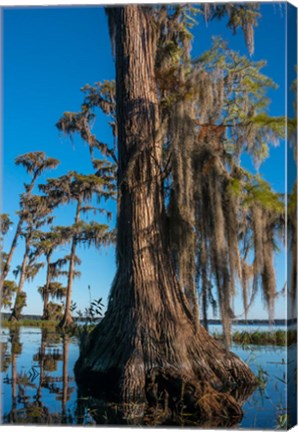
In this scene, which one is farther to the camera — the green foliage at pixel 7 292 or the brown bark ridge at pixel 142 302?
the green foliage at pixel 7 292

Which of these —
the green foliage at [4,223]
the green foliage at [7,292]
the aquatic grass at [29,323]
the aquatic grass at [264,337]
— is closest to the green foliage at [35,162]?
the green foliage at [4,223]

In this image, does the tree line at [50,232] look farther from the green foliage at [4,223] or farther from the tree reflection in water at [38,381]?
the tree reflection in water at [38,381]

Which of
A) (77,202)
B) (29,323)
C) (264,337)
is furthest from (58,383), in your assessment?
(77,202)

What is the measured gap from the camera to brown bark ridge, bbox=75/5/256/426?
3861 mm

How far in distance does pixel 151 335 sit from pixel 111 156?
5.33 feet

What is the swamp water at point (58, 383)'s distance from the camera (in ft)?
11.6

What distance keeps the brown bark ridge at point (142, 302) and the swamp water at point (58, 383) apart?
0.14 m

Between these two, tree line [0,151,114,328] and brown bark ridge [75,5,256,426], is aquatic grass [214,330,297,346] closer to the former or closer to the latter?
brown bark ridge [75,5,256,426]

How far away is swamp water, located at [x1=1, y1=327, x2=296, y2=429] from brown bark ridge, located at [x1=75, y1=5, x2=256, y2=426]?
0.14 meters

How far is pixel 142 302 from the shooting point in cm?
412

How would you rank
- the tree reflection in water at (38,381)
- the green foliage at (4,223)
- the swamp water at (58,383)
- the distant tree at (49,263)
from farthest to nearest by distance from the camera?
1. the distant tree at (49,263)
2. the green foliage at (4,223)
3. the tree reflection in water at (38,381)
4. the swamp water at (58,383)

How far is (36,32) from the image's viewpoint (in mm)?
4016

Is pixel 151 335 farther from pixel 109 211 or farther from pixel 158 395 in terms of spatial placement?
pixel 109 211

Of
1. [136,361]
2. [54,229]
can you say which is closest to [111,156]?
[54,229]
